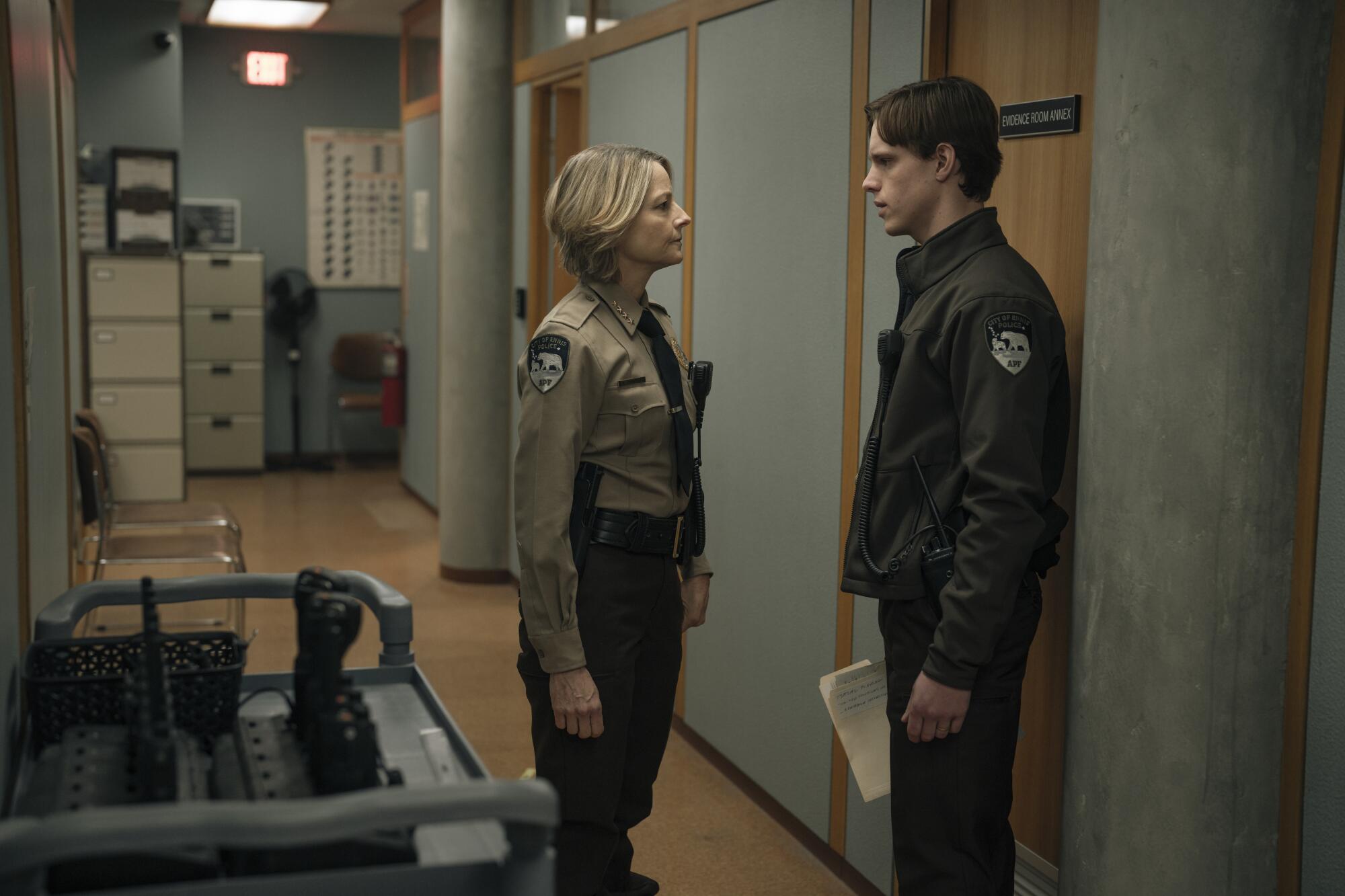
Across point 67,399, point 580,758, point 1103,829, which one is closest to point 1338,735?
point 1103,829

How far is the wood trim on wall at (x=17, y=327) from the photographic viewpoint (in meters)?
2.08

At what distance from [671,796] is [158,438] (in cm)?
406

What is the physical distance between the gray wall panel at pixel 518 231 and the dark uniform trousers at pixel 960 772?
3738 mm

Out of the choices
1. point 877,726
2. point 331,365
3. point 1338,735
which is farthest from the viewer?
point 331,365

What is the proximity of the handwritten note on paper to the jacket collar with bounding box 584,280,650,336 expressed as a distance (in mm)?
734

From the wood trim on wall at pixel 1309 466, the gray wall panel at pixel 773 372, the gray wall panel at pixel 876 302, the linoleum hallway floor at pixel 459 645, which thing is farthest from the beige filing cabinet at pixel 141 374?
the wood trim on wall at pixel 1309 466

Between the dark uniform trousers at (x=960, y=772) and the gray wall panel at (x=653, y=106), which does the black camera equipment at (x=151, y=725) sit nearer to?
the dark uniform trousers at (x=960, y=772)

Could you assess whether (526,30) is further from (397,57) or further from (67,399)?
(397,57)

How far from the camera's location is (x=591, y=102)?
478 cm

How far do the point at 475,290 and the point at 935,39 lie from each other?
3.72 m

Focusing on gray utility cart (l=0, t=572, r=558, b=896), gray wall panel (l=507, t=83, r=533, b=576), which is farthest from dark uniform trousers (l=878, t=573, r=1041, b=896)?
gray wall panel (l=507, t=83, r=533, b=576)

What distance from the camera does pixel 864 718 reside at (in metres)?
2.30

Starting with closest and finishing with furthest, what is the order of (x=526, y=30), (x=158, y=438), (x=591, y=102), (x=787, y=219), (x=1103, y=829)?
(x=1103, y=829) → (x=787, y=219) → (x=591, y=102) → (x=526, y=30) → (x=158, y=438)

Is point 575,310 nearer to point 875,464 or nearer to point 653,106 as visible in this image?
point 875,464
